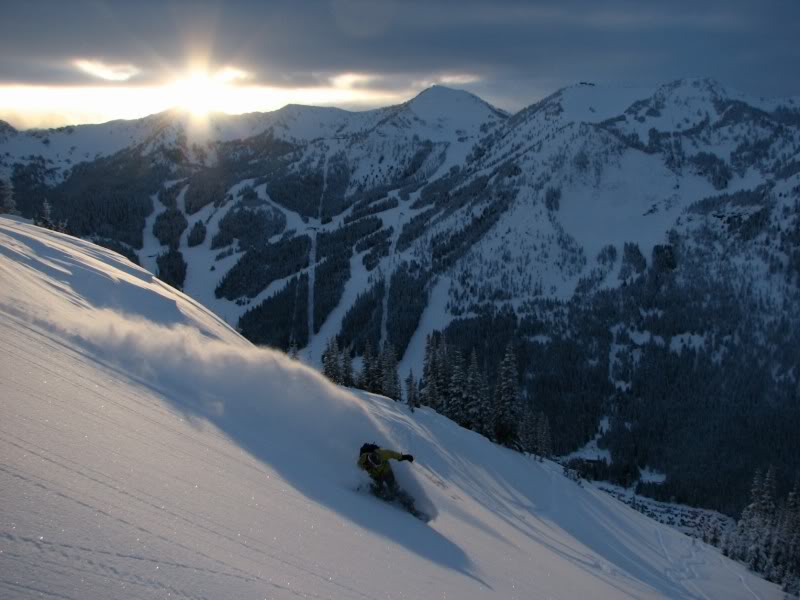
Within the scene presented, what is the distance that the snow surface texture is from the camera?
6629mm

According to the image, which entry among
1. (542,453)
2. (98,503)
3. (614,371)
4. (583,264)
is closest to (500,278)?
(583,264)

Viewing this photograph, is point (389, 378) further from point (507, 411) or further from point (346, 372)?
point (507, 411)

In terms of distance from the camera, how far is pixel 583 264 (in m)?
163

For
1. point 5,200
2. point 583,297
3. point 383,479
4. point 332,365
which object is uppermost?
point 583,297

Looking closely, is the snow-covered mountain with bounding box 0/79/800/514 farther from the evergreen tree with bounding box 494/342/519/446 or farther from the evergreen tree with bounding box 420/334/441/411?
the evergreen tree with bounding box 494/342/519/446

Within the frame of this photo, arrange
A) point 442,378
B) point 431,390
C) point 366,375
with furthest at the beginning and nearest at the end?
point 366,375 < point 442,378 < point 431,390

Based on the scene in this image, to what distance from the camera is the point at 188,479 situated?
9703 mm

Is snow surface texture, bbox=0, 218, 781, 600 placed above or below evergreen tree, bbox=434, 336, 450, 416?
below

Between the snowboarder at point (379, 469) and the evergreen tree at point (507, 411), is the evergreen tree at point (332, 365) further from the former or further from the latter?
the snowboarder at point (379, 469)

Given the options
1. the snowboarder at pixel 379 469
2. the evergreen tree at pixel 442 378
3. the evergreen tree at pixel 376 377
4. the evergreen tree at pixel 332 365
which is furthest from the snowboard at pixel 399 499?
the evergreen tree at pixel 376 377

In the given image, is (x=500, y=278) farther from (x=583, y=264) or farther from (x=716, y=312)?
(x=716, y=312)

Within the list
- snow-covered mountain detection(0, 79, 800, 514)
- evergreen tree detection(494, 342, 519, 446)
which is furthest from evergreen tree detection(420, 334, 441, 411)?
snow-covered mountain detection(0, 79, 800, 514)

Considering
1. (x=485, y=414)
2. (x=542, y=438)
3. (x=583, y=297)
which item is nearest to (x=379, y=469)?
(x=485, y=414)

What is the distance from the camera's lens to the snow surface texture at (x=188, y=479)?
663 centimetres
